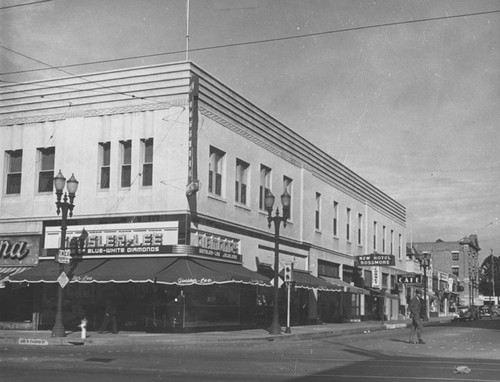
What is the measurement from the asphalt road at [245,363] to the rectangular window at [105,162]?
28.1ft

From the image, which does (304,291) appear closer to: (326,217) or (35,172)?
(326,217)

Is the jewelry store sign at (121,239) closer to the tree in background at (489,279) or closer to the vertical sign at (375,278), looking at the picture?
the vertical sign at (375,278)

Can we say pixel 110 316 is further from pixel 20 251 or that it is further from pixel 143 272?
pixel 20 251

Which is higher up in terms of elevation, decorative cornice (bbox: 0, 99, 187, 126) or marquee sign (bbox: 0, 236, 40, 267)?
decorative cornice (bbox: 0, 99, 187, 126)

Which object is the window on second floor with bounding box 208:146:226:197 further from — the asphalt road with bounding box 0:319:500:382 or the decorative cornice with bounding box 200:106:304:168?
the asphalt road with bounding box 0:319:500:382

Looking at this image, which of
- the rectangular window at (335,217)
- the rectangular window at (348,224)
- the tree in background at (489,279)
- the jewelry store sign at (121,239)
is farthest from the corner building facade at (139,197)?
the tree in background at (489,279)

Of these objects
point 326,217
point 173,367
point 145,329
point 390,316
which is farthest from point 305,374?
point 390,316

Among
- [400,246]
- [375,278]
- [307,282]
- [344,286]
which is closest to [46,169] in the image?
[307,282]

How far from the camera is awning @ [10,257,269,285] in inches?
949

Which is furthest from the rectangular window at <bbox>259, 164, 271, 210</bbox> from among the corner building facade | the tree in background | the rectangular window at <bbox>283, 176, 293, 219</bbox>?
the tree in background

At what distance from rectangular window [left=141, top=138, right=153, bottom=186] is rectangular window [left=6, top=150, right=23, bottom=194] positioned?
20.1ft

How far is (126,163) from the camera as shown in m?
27.6

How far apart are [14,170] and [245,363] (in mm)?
18226

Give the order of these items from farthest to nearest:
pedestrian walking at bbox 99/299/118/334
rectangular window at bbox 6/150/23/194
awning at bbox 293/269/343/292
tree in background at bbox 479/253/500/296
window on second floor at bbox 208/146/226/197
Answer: tree in background at bbox 479/253/500/296 < awning at bbox 293/269/343/292 < rectangular window at bbox 6/150/23/194 < window on second floor at bbox 208/146/226/197 < pedestrian walking at bbox 99/299/118/334
